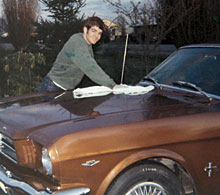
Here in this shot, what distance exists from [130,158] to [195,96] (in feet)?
3.83

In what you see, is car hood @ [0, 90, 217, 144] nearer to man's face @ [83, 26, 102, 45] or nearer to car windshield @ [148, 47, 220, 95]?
car windshield @ [148, 47, 220, 95]

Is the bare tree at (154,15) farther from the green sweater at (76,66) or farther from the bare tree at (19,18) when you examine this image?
the bare tree at (19,18)

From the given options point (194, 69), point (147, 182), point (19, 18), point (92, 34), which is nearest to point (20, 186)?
point (147, 182)

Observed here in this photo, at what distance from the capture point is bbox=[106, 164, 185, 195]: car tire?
2660 millimetres

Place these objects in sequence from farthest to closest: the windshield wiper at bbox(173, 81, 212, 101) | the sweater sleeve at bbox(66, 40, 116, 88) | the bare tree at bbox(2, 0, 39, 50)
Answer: the bare tree at bbox(2, 0, 39, 50) < the sweater sleeve at bbox(66, 40, 116, 88) < the windshield wiper at bbox(173, 81, 212, 101)

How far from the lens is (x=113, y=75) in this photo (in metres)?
Result: 12.6

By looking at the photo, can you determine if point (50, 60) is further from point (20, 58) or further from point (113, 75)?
point (20, 58)

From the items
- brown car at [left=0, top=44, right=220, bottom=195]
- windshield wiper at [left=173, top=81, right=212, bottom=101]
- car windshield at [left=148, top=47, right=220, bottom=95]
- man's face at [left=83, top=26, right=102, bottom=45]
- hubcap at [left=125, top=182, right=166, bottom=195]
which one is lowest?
hubcap at [left=125, top=182, right=166, bottom=195]

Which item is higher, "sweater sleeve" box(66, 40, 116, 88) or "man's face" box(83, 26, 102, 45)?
"man's face" box(83, 26, 102, 45)

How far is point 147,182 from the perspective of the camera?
109 inches

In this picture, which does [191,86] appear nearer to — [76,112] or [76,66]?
[76,112]

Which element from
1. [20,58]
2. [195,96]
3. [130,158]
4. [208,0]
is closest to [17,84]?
[20,58]

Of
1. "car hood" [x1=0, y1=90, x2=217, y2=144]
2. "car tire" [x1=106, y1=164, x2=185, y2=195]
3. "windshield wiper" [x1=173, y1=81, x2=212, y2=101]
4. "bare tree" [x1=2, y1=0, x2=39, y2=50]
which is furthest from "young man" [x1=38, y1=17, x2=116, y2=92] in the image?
"bare tree" [x1=2, y1=0, x2=39, y2=50]

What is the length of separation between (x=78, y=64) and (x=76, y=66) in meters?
0.26
